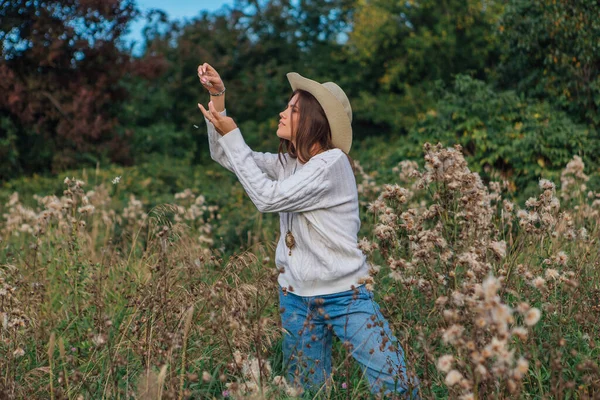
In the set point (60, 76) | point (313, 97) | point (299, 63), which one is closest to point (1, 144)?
point (60, 76)

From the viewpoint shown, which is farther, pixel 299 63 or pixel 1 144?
pixel 299 63

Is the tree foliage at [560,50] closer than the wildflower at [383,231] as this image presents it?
No

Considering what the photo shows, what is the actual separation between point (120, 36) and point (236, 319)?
34.0 feet

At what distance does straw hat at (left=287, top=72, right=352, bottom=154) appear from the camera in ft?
9.94

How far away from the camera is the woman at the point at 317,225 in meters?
2.82

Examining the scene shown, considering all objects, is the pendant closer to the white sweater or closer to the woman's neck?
the white sweater

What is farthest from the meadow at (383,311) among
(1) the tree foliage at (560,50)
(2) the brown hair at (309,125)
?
(1) the tree foliage at (560,50)

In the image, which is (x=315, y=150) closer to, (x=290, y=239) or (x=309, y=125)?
(x=309, y=125)

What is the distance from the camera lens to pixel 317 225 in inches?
115

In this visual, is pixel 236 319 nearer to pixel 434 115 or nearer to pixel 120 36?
pixel 434 115

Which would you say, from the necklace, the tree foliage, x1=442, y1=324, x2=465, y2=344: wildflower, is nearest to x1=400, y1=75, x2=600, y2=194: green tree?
the tree foliage

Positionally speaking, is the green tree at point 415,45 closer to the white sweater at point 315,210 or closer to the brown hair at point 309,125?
the brown hair at point 309,125

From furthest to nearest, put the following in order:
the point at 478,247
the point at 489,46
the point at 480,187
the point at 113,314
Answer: the point at 489,46 < the point at 113,314 < the point at 480,187 < the point at 478,247

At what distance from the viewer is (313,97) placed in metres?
3.09
